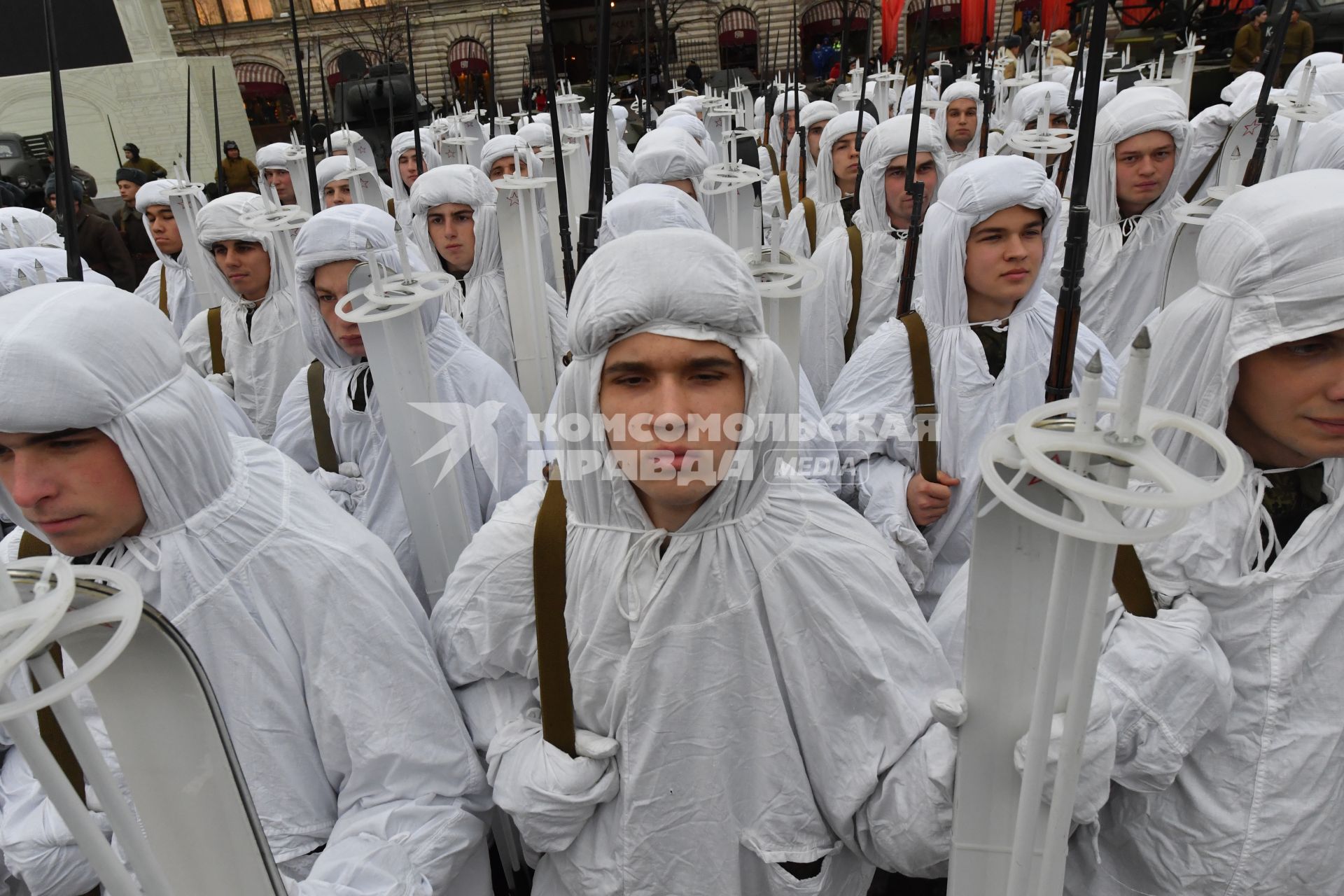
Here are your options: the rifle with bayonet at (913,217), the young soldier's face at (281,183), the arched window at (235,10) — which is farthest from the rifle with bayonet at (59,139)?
the arched window at (235,10)

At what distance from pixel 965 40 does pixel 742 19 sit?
25.6 m

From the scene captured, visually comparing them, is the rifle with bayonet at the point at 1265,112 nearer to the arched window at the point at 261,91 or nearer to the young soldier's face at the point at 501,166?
the young soldier's face at the point at 501,166

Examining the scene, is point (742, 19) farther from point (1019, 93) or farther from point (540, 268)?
point (540, 268)

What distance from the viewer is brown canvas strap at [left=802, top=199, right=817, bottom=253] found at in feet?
21.6

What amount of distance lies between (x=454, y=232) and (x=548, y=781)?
13.6ft

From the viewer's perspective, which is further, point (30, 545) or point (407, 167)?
point (407, 167)

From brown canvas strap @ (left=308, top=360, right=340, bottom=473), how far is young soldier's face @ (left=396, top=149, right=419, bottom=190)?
676 cm

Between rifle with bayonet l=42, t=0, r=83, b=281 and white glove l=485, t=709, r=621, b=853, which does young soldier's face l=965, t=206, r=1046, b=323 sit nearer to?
white glove l=485, t=709, r=621, b=853

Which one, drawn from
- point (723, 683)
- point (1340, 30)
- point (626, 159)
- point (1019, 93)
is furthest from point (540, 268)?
point (1340, 30)

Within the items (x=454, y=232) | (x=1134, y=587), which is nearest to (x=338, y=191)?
(x=454, y=232)

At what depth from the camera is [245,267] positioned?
4.77 metres

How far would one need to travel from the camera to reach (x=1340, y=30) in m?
12.0

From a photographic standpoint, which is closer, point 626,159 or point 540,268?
point 540,268

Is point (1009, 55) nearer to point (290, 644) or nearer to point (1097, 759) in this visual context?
point (1097, 759)
